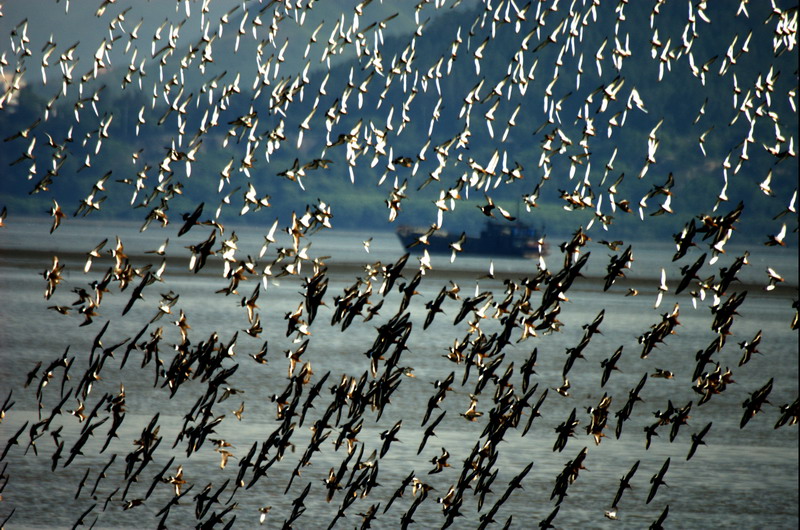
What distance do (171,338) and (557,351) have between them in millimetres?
17845

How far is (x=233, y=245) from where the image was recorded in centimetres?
1112

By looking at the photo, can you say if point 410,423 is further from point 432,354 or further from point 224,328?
point 224,328

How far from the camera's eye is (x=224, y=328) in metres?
52.7

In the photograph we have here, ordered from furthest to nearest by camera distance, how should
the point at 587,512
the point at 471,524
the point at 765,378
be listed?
the point at 765,378 → the point at 587,512 → the point at 471,524

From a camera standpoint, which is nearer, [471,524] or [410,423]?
[471,524]

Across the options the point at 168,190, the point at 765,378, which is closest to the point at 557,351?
the point at 765,378

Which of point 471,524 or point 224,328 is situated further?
point 224,328

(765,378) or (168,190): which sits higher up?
(168,190)

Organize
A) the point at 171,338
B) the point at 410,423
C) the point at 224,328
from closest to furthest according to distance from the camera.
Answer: the point at 410,423 < the point at 171,338 < the point at 224,328

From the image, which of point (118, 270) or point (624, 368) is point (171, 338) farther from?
point (118, 270)

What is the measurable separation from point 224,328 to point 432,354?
42.2ft

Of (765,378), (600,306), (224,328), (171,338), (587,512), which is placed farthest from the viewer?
(600,306)

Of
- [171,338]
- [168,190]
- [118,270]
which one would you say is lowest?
[171,338]

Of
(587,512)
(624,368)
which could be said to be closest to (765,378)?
(624,368)
